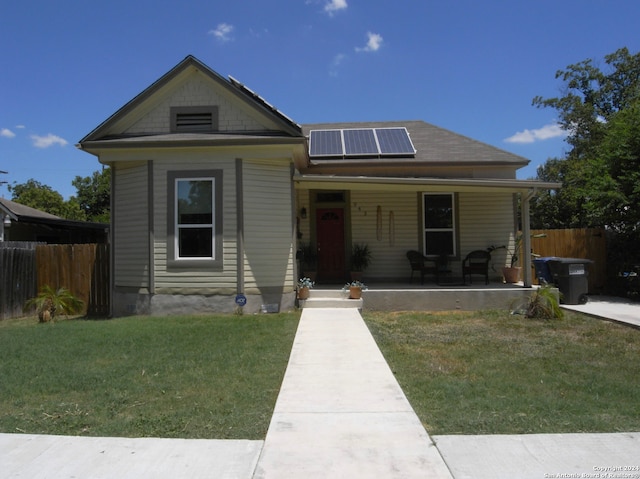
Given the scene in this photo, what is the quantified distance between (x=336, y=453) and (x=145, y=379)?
292 cm

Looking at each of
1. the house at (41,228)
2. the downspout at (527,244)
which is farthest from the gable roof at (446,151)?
the house at (41,228)

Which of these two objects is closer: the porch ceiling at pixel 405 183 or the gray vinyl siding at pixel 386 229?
the porch ceiling at pixel 405 183

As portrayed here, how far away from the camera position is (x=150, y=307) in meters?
10.5

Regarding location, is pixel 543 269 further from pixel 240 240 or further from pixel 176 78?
pixel 176 78

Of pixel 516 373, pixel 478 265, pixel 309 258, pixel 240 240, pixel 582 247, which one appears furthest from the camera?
pixel 582 247

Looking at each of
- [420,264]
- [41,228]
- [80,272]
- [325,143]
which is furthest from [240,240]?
[41,228]

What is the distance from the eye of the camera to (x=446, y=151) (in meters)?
13.7

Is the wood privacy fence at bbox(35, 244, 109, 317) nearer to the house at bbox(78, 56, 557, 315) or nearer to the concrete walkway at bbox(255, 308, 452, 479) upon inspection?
the house at bbox(78, 56, 557, 315)

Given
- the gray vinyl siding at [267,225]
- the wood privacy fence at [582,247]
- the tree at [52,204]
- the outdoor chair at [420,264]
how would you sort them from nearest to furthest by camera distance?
the gray vinyl siding at [267,225] < the outdoor chair at [420,264] < the wood privacy fence at [582,247] < the tree at [52,204]

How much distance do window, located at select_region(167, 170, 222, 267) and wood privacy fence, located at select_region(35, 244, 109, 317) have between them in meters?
2.67

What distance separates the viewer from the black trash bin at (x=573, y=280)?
11180 millimetres

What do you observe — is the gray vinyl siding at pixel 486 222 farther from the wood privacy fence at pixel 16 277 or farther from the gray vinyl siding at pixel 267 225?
the wood privacy fence at pixel 16 277

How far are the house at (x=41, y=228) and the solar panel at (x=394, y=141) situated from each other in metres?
12.8

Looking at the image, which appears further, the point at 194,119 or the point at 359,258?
the point at 359,258
